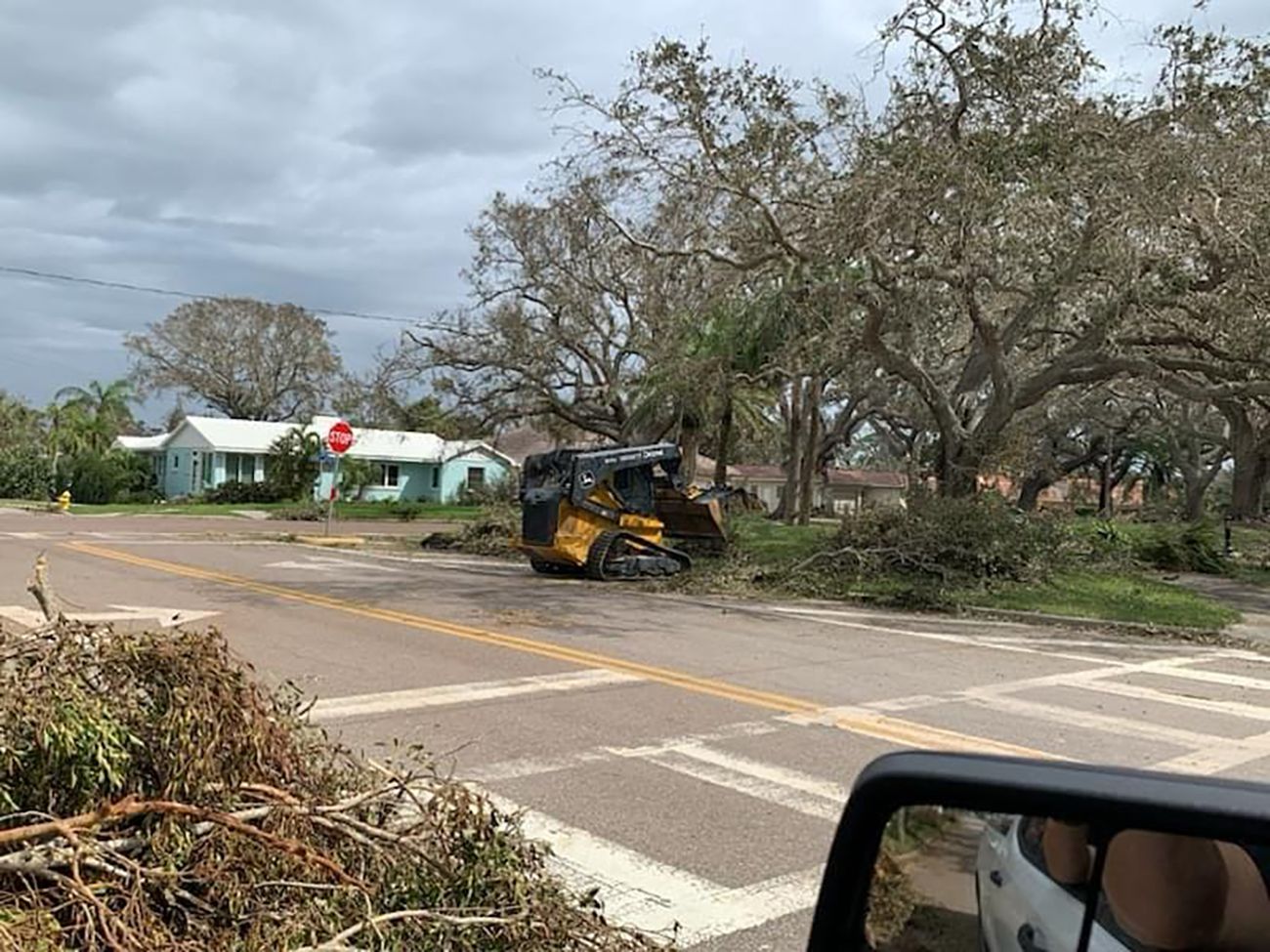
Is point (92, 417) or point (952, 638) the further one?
point (92, 417)

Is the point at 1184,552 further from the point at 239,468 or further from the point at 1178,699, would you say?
the point at 239,468

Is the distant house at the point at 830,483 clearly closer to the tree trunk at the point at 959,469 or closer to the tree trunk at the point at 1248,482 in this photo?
the tree trunk at the point at 1248,482

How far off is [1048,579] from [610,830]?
14.3 m

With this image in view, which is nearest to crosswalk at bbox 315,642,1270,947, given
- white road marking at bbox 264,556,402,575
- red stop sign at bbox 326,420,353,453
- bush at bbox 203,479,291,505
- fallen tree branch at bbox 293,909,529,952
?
fallen tree branch at bbox 293,909,529,952

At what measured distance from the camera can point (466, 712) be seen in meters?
8.45

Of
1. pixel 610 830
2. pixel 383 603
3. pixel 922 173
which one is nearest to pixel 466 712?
pixel 610 830

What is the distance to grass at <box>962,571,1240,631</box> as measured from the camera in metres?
15.8

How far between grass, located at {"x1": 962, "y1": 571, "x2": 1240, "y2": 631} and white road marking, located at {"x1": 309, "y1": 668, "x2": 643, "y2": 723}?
28.4 feet

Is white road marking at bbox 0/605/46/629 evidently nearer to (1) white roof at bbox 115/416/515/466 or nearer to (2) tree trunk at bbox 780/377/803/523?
(2) tree trunk at bbox 780/377/803/523

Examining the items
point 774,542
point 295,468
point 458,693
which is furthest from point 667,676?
point 295,468

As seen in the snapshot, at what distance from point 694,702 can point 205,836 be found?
5428mm

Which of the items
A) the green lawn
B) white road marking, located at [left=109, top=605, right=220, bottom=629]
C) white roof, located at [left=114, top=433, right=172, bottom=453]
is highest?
white roof, located at [left=114, top=433, right=172, bottom=453]

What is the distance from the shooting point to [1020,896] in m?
1.68

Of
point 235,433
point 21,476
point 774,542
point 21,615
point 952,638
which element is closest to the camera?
point 21,615
